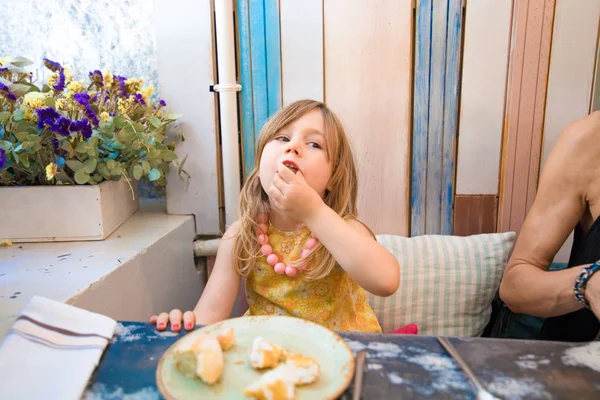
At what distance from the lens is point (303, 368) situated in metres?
0.47

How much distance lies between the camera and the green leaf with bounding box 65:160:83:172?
116cm

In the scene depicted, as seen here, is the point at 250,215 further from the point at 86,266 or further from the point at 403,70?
the point at 403,70

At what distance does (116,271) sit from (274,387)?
68 centimetres

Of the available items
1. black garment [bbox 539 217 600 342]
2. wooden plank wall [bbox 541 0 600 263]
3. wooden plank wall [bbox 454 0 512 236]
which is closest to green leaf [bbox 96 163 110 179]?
wooden plank wall [bbox 454 0 512 236]

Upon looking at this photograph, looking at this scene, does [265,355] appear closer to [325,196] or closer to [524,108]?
[325,196]

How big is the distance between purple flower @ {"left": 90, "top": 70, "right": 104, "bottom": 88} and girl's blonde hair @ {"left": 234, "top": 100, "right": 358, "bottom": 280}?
59 cm

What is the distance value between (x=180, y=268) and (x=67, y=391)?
0.98 metres

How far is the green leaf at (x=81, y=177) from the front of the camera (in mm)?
1161

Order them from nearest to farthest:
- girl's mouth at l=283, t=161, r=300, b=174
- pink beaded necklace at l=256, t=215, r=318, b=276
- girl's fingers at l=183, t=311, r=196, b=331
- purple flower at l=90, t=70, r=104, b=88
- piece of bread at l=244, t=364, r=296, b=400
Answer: piece of bread at l=244, t=364, r=296, b=400, girl's fingers at l=183, t=311, r=196, b=331, girl's mouth at l=283, t=161, r=300, b=174, pink beaded necklace at l=256, t=215, r=318, b=276, purple flower at l=90, t=70, r=104, b=88

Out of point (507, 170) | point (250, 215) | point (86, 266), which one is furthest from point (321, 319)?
point (507, 170)

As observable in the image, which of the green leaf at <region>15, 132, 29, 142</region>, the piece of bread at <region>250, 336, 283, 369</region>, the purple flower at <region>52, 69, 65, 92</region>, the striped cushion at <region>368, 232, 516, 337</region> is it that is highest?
the purple flower at <region>52, 69, 65, 92</region>

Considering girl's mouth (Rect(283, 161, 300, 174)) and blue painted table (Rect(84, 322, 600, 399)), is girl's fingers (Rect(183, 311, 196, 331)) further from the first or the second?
girl's mouth (Rect(283, 161, 300, 174))

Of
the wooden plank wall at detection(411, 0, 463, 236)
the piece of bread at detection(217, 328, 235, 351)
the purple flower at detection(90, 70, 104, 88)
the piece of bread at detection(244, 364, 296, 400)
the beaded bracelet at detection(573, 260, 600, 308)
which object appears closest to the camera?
the piece of bread at detection(244, 364, 296, 400)

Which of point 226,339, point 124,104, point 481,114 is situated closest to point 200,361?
point 226,339
